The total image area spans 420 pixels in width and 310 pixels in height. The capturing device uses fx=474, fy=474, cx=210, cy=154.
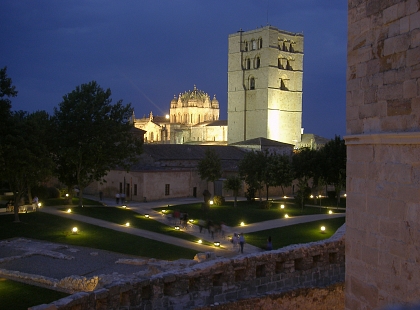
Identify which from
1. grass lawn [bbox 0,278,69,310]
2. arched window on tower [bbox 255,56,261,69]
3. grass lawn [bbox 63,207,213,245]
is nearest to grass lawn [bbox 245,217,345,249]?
grass lawn [bbox 63,207,213,245]

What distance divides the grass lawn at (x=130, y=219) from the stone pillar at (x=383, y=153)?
16736 millimetres

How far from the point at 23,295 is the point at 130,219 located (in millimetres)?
14269

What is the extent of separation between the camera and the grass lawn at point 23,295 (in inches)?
508

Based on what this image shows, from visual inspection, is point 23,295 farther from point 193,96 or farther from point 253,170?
point 193,96

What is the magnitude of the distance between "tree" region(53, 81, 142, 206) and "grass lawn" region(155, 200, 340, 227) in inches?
211

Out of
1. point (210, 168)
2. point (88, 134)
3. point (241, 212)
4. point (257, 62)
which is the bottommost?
point (241, 212)

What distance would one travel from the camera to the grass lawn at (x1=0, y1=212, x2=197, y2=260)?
65.2 feet

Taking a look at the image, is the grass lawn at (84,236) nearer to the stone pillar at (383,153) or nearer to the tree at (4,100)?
the tree at (4,100)

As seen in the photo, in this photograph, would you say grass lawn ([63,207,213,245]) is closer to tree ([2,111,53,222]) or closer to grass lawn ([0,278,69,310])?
tree ([2,111,53,222])

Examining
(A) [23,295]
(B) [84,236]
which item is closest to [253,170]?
(B) [84,236]

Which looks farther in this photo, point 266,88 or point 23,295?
point 266,88

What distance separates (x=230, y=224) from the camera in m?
27.2

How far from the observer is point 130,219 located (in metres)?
27.9

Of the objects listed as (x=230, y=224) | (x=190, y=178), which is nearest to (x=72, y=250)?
(x=230, y=224)
